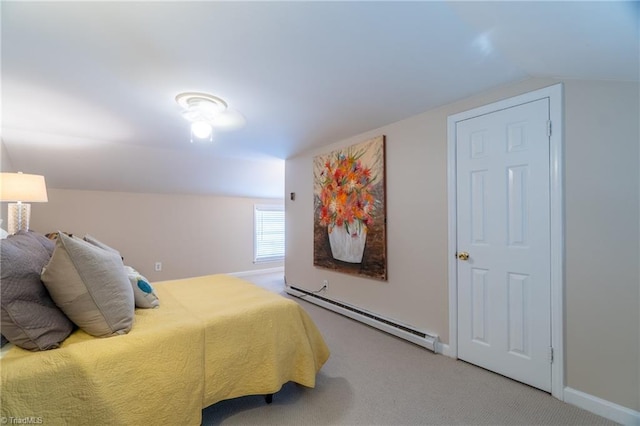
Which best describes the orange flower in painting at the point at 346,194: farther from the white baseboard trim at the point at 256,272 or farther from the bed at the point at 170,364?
the white baseboard trim at the point at 256,272

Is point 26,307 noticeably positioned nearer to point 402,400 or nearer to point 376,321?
point 402,400

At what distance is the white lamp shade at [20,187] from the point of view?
2.34 m

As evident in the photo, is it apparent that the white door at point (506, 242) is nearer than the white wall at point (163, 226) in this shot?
Yes

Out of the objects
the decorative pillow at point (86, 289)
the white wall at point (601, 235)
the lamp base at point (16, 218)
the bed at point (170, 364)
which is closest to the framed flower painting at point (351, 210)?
the white wall at point (601, 235)

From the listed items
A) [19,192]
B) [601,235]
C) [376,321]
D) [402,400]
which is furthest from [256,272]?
[601,235]

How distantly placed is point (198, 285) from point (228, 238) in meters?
3.08

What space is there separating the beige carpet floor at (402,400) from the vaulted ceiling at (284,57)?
6.66 ft

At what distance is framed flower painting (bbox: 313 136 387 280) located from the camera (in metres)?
2.91

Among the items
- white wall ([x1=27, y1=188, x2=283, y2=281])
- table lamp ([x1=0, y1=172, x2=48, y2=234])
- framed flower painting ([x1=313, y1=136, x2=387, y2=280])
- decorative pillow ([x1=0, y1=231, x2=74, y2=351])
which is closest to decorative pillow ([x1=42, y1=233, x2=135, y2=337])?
decorative pillow ([x1=0, y1=231, x2=74, y2=351])

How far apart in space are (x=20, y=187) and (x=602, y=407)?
15.1ft

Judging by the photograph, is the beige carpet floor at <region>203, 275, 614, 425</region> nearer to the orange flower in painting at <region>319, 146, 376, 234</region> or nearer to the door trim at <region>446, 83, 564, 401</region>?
the door trim at <region>446, 83, 564, 401</region>

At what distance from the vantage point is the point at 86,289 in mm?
1238

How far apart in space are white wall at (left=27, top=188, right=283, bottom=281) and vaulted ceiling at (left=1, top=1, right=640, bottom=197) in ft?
3.96

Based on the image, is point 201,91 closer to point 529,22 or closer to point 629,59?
point 529,22
